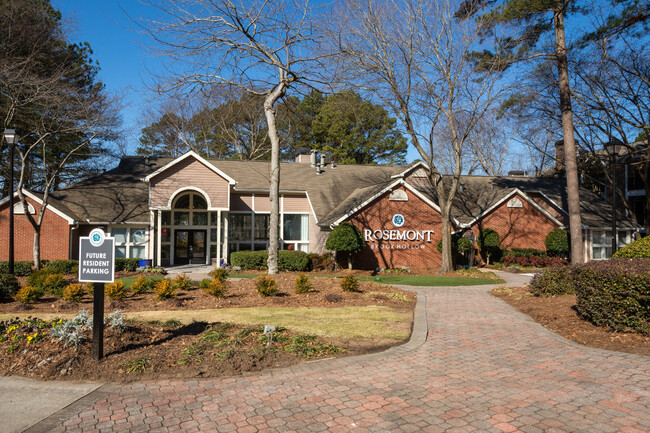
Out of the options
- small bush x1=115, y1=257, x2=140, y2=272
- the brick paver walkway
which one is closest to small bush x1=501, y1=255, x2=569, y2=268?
the brick paver walkway

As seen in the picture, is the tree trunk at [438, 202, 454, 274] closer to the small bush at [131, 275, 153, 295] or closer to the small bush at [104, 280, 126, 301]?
the small bush at [131, 275, 153, 295]

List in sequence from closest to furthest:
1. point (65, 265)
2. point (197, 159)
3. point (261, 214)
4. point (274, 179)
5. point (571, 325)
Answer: point (571, 325), point (274, 179), point (65, 265), point (197, 159), point (261, 214)

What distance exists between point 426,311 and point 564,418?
6489mm

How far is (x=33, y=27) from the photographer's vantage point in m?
25.2

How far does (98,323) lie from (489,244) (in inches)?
911

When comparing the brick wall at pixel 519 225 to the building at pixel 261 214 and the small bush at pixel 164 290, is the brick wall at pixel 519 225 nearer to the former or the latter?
the building at pixel 261 214

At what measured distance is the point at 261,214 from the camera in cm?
2720

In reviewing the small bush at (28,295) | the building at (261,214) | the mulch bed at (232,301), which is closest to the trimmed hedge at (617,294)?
the mulch bed at (232,301)

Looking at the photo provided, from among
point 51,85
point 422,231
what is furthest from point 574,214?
point 51,85

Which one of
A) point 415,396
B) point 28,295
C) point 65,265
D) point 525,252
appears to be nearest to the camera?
point 415,396

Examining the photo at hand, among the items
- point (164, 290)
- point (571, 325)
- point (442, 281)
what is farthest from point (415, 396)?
point (442, 281)

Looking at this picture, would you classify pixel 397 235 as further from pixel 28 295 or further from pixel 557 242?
pixel 28 295

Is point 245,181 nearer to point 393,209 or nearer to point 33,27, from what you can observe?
point 393,209

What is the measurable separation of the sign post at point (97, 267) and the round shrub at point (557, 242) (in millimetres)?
25561
